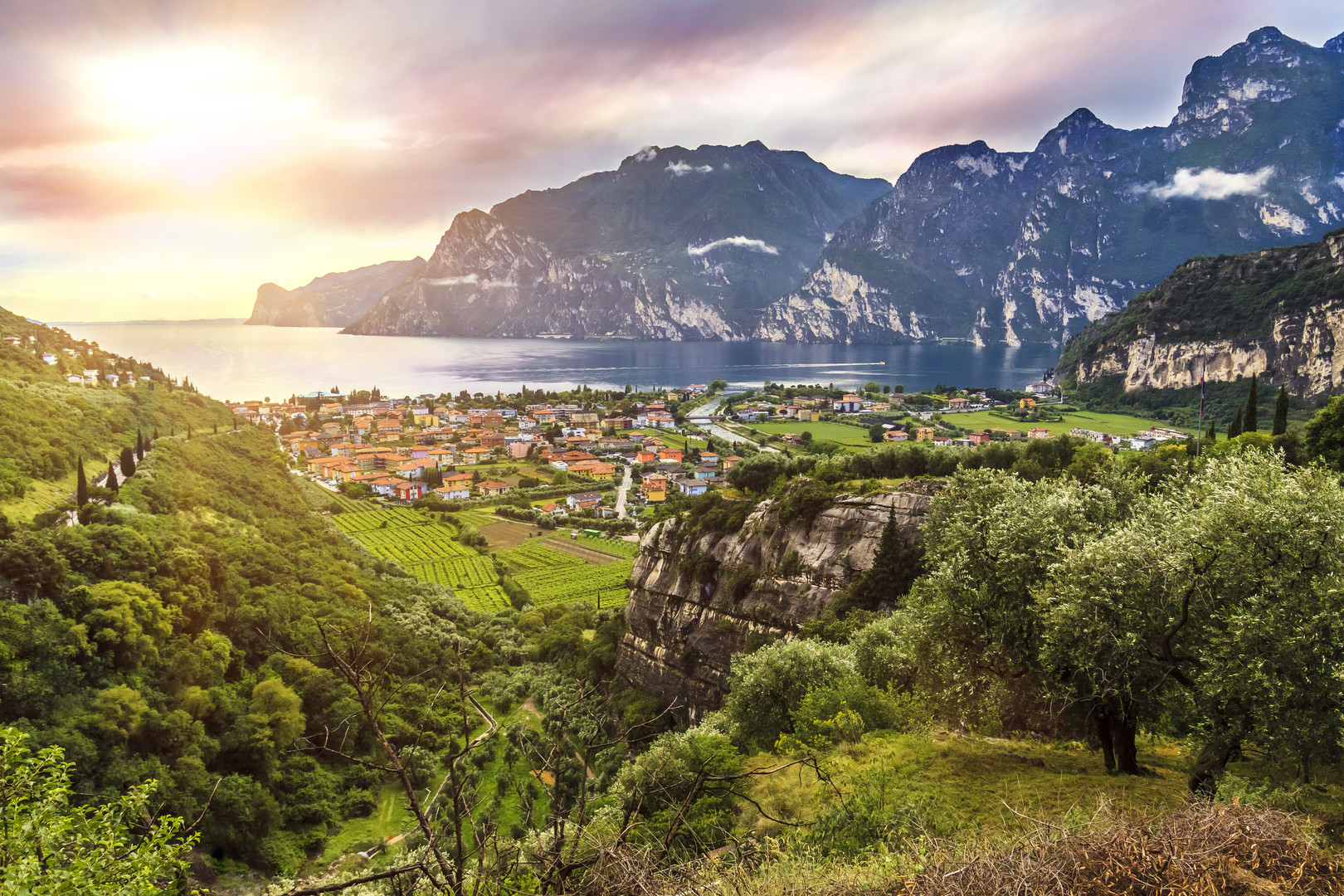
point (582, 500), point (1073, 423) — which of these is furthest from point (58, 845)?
point (1073, 423)

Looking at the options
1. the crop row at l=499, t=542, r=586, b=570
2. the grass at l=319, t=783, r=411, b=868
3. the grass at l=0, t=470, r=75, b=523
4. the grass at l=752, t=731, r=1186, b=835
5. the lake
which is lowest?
the grass at l=319, t=783, r=411, b=868

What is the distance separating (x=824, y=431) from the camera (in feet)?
250

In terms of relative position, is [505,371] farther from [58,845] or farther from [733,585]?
[58,845]

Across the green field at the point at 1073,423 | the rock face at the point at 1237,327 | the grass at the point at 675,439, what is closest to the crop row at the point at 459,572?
the grass at the point at 675,439

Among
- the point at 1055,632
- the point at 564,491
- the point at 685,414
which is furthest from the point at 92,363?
the point at 685,414

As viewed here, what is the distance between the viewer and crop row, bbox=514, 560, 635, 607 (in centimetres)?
3838

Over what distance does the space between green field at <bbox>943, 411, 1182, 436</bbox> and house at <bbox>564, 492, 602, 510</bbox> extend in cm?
4314

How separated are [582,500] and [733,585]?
1467 inches

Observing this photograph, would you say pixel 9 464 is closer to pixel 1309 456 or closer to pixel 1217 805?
pixel 1217 805

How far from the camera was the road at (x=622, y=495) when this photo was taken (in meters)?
56.6

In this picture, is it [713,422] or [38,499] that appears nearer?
[38,499]

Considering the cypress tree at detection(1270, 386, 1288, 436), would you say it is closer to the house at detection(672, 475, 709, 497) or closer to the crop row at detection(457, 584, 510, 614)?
the house at detection(672, 475, 709, 497)

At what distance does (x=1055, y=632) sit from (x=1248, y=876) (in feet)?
15.6

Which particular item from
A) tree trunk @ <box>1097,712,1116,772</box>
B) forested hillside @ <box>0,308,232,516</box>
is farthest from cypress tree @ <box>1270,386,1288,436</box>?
forested hillside @ <box>0,308,232,516</box>
